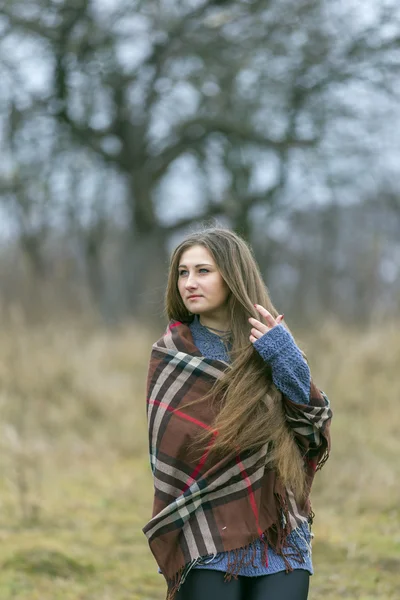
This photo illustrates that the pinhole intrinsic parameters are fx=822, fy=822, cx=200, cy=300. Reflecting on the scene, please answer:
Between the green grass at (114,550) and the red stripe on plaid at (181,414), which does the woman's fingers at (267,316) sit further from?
the green grass at (114,550)

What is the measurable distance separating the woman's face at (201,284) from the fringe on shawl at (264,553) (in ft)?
2.29

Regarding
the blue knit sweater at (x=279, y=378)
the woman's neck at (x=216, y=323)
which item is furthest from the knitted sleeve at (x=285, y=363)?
the woman's neck at (x=216, y=323)

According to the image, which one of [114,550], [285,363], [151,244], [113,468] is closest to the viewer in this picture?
[285,363]

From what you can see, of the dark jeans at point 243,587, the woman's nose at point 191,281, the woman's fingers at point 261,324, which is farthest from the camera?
the woman's nose at point 191,281

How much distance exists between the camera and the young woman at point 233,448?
267 cm

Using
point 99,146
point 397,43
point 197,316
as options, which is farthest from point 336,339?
point 197,316

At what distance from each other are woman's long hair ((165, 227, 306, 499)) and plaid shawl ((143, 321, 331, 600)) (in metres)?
0.04

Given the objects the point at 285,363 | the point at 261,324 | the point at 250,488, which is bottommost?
the point at 250,488

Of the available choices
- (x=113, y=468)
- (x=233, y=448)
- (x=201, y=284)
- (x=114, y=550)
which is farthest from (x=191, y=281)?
(x=113, y=468)

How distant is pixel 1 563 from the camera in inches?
191

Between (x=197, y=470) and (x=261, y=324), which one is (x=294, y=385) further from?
(x=197, y=470)

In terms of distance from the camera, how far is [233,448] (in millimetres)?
2691

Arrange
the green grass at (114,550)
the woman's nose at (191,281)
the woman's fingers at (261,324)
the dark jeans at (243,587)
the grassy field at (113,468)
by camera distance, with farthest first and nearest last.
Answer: the grassy field at (113,468) < the green grass at (114,550) < the woman's nose at (191,281) < the woman's fingers at (261,324) < the dark jeans at (243,587)

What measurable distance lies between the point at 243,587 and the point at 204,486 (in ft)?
1.16
